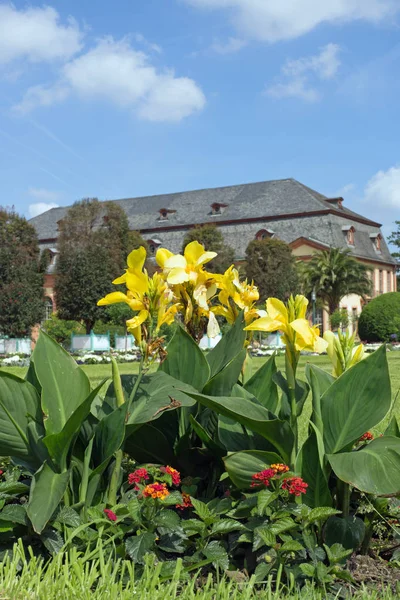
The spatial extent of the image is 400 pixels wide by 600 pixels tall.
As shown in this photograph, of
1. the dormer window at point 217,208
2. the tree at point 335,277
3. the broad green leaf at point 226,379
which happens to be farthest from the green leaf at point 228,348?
the dormer window at point 217,208

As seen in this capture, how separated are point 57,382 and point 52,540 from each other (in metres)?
0.53

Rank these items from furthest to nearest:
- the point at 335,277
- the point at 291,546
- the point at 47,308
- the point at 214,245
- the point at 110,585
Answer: the point at 335,277 → the point at 47,308 → the point at 214,245 → the point at 291,546 → the point at 110,585

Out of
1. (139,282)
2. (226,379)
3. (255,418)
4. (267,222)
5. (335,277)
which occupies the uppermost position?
(267,222)

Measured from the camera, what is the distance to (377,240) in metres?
53.0

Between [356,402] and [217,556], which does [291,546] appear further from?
[356,402]

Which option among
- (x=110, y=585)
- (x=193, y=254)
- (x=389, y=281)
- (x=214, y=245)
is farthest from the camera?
(x=389, y=281)

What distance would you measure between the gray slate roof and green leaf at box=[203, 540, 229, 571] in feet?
148

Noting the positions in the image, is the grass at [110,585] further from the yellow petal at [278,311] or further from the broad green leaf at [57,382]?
the yellow petal at [278,311]

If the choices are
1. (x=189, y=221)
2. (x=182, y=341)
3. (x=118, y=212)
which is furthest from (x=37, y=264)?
(x=182, y=341)

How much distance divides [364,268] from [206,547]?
42289 millimetres

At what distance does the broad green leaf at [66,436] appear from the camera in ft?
7.45

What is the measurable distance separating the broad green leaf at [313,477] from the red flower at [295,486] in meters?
0.15

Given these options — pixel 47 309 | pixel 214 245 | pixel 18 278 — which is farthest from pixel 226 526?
pixel 47 309

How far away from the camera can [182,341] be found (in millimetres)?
2725
